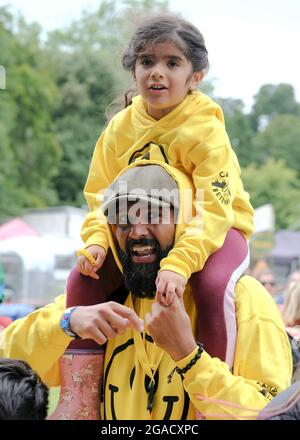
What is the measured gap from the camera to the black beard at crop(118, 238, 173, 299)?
2.64 m

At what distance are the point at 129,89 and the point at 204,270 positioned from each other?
92cm

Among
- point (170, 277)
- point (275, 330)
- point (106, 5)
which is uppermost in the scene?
point (106, 5)

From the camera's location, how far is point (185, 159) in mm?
2707

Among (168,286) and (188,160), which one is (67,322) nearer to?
(168,286)

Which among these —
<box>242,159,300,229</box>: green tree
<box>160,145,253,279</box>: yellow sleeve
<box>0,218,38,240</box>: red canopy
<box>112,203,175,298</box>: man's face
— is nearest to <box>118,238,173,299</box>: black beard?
<box>112,203,175,298</box>: man's face

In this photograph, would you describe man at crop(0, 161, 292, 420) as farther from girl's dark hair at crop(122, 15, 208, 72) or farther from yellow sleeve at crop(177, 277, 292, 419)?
girl's dark hair at crop(122, 15, 208, 72)

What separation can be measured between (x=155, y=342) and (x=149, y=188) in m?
0.53

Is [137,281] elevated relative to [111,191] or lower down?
lower down

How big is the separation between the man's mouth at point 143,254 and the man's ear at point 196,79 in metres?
0.61

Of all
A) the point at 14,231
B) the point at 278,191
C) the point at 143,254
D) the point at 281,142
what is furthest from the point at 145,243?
the point at 281,142

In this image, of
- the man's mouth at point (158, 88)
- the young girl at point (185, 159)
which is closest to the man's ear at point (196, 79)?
the young girl at point (185, 159)
